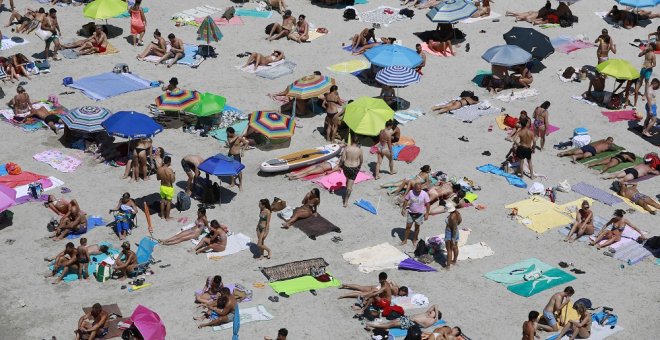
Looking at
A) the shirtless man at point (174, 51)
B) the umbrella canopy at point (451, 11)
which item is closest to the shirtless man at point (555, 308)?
the umbrella canopy at point (451, 11)

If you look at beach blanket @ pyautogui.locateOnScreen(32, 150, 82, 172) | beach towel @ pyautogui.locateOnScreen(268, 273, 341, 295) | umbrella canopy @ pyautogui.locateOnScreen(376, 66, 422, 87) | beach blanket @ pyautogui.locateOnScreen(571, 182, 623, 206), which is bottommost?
beach blanket @ pyautogui.locateOnScreen(571, 182, 623, 206)

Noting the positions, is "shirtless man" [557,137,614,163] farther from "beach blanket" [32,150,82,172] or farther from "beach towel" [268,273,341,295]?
"beach blanket" [32,150,82,172]

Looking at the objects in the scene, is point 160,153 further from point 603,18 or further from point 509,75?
point 603,18

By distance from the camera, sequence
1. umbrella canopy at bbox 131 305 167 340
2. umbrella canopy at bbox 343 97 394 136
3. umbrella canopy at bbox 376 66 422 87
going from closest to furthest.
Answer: umbrella canopy at bbox 131 305 167 340 → umbrella canopy at bbox 343 97 394 136 → umbrella canopy at bbox 376 66 422 87

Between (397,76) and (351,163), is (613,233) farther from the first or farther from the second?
(397,76)

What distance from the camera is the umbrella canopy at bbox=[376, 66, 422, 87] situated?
3366cm

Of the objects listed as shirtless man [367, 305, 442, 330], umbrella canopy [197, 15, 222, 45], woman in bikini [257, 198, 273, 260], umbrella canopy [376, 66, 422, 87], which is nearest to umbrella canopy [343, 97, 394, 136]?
umbrella canopy [376, 66, 422, 87]

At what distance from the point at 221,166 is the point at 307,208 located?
2472 millimetres

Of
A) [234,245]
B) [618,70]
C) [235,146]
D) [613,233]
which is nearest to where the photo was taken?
[234,245]

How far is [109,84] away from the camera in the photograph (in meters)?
35.0

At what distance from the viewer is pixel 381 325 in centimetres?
2344

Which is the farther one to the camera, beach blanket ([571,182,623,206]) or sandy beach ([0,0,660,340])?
beach blanket ([571,182,623,206])

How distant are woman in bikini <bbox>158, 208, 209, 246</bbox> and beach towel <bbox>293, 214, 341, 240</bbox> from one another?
236 centimetres

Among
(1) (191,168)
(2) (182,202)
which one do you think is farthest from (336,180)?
(2) (182,202)
